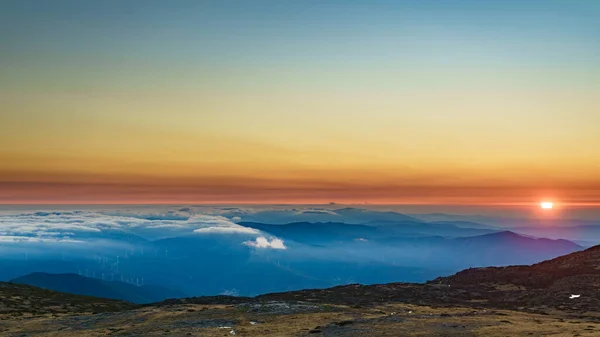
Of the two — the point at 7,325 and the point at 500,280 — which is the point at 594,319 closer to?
the point at 500,280

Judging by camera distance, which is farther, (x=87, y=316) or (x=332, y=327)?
(x=87, y=316)

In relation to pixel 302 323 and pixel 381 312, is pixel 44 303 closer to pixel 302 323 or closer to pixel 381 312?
pixel 302 323

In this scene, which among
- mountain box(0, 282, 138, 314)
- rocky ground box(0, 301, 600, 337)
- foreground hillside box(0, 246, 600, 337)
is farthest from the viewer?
mountain box(0, 282, 138, 314)

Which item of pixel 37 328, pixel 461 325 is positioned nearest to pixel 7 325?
pixel 37 328

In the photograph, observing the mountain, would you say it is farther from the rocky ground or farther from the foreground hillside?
the rocky ground

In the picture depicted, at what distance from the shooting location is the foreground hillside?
35.4 metres

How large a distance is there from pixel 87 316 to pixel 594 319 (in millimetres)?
50647

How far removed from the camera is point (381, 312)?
45.1 metres

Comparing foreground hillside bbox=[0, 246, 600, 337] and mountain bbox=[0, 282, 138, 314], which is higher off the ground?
foreground hillside bbox=[0, 246, 600, 337]

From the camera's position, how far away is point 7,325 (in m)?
45.7

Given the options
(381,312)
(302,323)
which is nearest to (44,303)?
(302,323)

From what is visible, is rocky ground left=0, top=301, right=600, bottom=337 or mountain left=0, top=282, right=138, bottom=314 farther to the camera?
mountain left=0, top=282, right=138, bottom=314

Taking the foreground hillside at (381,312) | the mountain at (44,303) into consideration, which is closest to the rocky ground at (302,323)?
the foreground hillside at (381,312)

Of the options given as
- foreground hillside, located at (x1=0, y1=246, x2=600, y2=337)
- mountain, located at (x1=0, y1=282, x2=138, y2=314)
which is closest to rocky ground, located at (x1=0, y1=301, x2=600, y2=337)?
foreground hillside, located at (x1=0, y1=246, x2=600, y2=337)
